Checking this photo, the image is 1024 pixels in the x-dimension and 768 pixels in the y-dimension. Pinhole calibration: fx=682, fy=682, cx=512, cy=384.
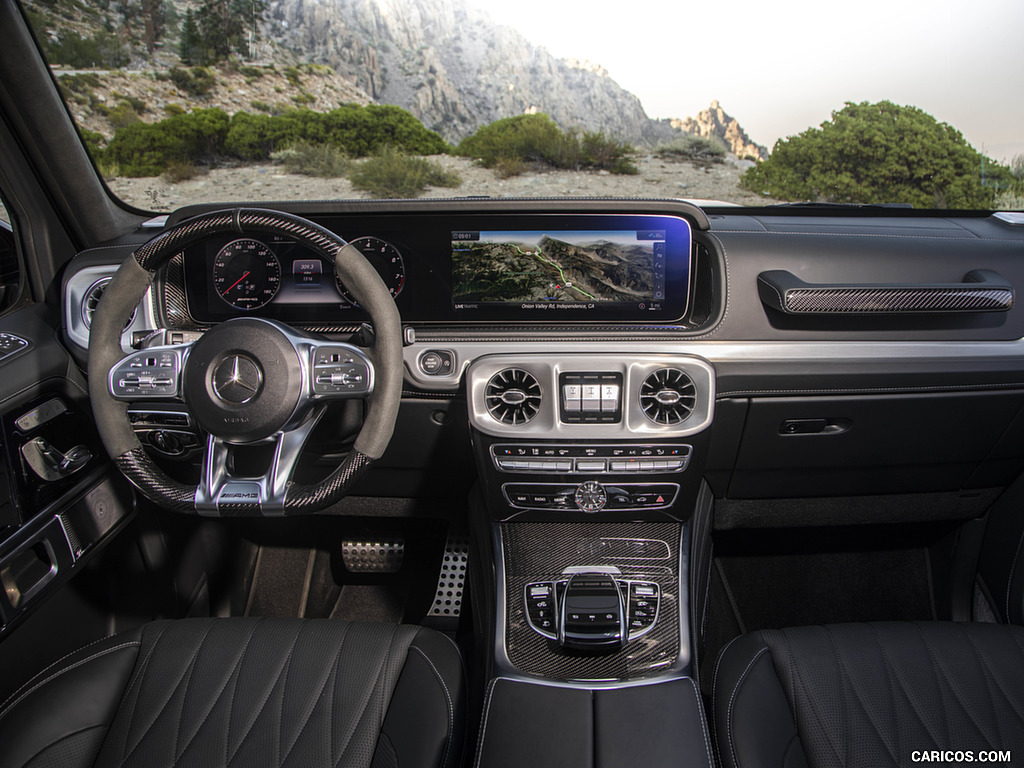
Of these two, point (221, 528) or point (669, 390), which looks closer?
point (669, 390)

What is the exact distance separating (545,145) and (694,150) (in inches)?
20.9

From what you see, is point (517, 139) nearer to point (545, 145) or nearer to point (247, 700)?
point (545, 145)

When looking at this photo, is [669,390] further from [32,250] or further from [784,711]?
[32,250]

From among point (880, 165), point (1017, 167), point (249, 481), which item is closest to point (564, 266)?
point (249, 481)

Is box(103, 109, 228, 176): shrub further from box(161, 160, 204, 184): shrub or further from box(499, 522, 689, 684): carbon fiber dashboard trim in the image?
box(499, 522, 689, 684): carbon fiber dashboard trim

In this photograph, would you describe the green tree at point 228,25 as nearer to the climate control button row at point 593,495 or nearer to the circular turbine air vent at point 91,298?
the circular turbine air vent at point 91,298

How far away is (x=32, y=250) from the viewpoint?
228 centimetres

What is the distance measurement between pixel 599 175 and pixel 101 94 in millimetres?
1756

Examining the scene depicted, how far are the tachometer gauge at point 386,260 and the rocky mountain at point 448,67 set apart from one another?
63cm

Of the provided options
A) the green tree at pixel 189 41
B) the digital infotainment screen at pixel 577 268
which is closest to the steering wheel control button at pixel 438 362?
the digital infotainment screen at pixel 577 268

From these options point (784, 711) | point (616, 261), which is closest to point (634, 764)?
point (784, 711)

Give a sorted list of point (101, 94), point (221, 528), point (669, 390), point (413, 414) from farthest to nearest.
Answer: point (221, 528)
point (101, 94)
point (413, 414)
point (669, 390)

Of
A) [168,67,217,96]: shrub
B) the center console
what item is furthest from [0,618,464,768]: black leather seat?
[168,67,217,96]: shrub

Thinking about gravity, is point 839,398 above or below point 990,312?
below
